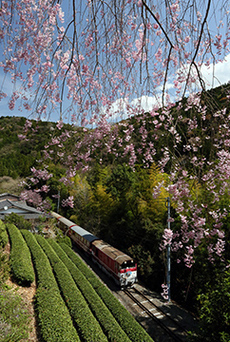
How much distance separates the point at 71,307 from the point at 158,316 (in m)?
3.72

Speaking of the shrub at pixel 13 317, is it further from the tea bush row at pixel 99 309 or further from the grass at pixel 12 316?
the tea bush row at pixel 99 309

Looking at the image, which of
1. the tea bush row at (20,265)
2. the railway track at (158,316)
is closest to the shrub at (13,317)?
the tea bush row at (20,265)

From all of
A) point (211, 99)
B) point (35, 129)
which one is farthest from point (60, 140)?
point (211, 99)

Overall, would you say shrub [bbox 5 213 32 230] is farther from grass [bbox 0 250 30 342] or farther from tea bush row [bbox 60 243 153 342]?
grass [bbox 0 250 30 342]

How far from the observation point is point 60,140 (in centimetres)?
456

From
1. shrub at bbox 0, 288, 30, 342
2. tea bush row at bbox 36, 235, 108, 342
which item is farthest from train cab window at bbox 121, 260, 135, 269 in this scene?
shrub at bbox 0, 288, 30, 342

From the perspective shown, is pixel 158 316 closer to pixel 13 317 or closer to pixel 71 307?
pixel 71 307

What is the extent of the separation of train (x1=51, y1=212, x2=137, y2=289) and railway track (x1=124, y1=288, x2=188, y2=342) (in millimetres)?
644

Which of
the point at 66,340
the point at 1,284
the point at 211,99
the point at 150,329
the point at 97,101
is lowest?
the point at 150,329

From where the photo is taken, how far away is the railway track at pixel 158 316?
7.68m

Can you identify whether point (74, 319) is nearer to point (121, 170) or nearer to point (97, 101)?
point (97, 101)

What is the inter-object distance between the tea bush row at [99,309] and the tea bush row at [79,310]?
309 mm

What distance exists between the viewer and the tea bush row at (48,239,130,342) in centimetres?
649

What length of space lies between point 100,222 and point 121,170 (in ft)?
14.9
